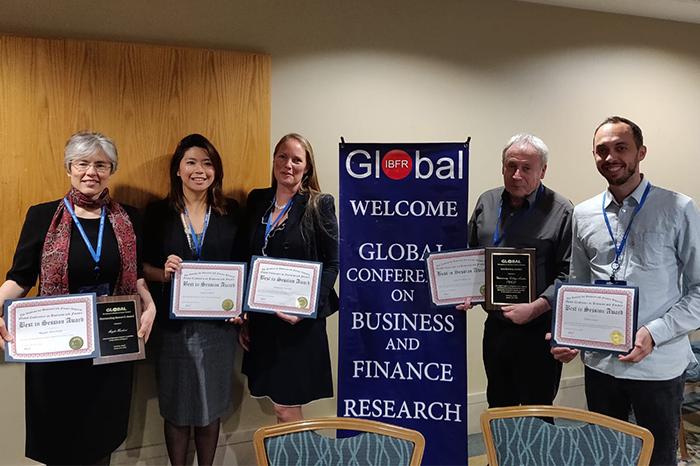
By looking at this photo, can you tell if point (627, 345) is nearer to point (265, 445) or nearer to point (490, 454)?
point (490, 454)

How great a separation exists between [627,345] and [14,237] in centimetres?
264

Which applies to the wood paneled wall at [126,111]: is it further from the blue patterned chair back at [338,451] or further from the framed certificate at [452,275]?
the blue patterned chair back at [338,451]

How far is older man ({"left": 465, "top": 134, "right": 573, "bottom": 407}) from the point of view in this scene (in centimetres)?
236

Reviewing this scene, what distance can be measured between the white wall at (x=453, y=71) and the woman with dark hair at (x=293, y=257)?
2.05 feet

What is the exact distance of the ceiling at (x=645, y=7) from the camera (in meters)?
3.48

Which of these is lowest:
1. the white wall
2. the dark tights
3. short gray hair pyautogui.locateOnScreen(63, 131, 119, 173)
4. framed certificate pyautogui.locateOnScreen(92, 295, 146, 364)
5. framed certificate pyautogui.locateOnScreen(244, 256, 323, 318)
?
the dark tights

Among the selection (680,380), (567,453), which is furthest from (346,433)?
(680,380)

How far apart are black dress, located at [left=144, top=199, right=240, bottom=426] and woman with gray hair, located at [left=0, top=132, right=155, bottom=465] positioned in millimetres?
186

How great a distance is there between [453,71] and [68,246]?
93.2 inches

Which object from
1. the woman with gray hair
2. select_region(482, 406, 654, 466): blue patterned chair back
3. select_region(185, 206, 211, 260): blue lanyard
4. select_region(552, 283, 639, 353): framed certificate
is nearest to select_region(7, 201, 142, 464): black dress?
the woman with gray hair

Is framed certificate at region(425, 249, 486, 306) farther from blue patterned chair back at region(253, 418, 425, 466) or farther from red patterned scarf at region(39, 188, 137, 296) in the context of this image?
red patterned scarf at region(39, 188, 137, 296)

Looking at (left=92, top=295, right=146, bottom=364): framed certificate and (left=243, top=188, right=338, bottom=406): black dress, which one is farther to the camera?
(left=243, top=188, right=338, bottom=406): black dress

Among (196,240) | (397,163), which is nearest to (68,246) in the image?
(196,240)

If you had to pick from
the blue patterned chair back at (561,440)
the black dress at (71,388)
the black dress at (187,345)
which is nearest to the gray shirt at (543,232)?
the blue patterned chair back at (561,440)
